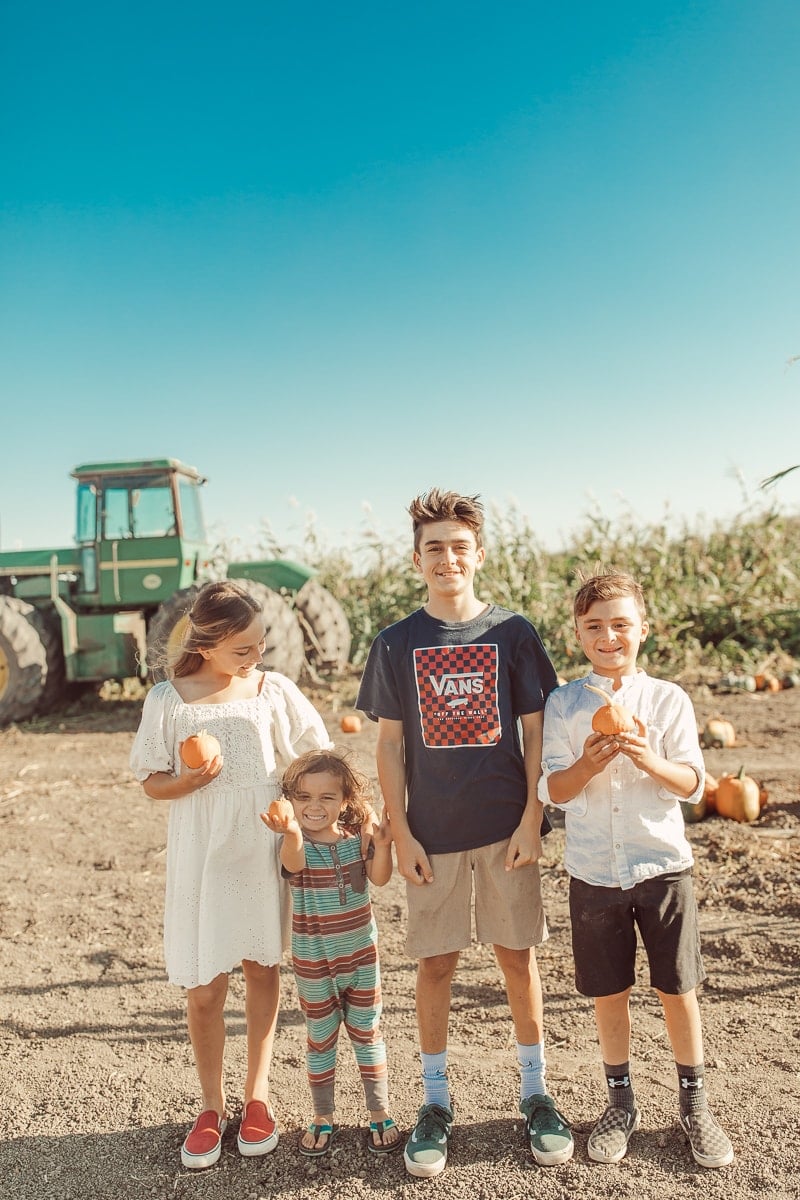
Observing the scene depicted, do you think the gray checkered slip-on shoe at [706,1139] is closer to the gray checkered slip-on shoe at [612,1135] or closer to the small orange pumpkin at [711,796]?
the gray checkered slip-on shoe at [612,1135]

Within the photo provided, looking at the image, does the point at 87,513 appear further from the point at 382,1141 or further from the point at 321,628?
the point at 382,1141

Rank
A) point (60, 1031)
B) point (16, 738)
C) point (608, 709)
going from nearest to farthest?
point (608, 709)
point (60, 1031)
point (16, 738)

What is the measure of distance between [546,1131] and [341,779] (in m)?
0.98

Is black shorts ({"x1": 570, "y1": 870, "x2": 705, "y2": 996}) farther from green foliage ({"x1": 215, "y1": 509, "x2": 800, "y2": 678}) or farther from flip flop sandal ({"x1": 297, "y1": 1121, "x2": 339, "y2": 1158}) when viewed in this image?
green foliage ({"x1": 215, "y1": 509, "x2": 800, "y2": 678})

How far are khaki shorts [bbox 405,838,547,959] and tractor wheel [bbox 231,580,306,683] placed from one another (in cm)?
531

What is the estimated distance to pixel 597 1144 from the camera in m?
2.12

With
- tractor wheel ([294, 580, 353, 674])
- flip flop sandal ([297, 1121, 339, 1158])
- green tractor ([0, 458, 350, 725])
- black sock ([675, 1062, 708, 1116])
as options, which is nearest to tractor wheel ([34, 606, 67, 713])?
green tractor ([0, 458, 350, 725])

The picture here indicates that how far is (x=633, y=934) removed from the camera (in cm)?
225

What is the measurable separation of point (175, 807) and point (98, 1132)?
2.89ft

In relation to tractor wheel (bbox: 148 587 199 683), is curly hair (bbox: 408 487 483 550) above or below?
below

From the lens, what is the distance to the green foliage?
9977 millimetres

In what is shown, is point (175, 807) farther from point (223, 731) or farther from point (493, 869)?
point (493, 869)

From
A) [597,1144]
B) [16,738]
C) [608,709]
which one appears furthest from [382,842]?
[16,738]

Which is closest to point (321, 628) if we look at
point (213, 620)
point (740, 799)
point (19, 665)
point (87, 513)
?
point (87, 513)
